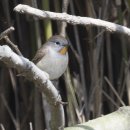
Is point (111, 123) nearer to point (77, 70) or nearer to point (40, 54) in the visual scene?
point (40, 54)

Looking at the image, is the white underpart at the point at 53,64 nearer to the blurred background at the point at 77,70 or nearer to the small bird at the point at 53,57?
the small bird at the point at 53,57

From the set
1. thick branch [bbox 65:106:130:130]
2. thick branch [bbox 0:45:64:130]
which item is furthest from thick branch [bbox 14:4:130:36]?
thick branch [bbox 65:106:130:130]

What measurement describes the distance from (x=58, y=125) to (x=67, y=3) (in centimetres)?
96

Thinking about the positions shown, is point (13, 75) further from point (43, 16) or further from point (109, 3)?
point (43, 16)

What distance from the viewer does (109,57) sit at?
2.79 m

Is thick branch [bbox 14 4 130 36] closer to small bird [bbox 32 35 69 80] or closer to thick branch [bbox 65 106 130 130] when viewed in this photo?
thick branch [bbox 65 106 130 130]

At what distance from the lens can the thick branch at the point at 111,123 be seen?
5.97ft

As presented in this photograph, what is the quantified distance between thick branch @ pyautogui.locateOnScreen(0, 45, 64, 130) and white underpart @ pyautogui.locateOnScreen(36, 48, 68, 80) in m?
0.70

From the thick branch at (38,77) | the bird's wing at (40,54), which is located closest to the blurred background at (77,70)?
the bird's wing at (40,54)

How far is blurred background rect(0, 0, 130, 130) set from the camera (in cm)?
269

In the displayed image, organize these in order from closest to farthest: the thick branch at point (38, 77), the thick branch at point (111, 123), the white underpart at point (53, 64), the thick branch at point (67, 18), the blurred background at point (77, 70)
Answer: the thick branch at point (38, 77), the thick branch at point (67, 18), the thick branch at point (111, 123), the white underpart at point (53, 64), the blurred background at point (77, 70)

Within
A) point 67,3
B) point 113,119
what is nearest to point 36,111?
point 67,3

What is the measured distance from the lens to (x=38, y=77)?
1438 millimetres

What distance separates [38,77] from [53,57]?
105 cm
